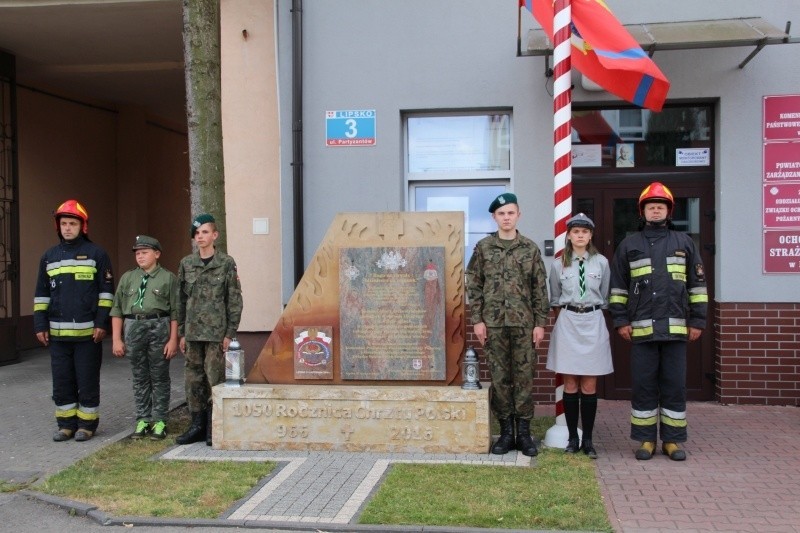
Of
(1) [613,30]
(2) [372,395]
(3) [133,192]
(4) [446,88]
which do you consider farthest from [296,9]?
(3) [133,192]

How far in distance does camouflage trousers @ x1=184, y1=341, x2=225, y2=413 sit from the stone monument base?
0.23 metres

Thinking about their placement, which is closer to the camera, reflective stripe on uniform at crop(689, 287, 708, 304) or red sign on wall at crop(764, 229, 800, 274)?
reflective stripe on uniform at crop(689, 287, 708, 304)

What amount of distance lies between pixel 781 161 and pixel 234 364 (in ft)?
18.6

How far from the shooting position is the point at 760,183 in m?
8.44

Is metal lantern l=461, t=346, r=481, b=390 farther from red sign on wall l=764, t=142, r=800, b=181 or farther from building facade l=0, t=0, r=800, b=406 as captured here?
red sign on wall l=764, t=142, r=800, b=181

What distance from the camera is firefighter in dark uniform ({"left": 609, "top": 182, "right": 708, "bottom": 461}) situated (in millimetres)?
6469

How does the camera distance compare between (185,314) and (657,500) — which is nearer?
(657,500)

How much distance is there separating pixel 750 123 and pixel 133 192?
1236 cm

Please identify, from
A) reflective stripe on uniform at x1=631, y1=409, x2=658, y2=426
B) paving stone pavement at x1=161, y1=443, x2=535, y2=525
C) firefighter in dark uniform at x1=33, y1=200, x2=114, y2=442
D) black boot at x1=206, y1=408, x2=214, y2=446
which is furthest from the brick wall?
firefighter in dark uniform at x1=33, y1=200, x2=114, y2=442

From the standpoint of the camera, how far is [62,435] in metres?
7.39

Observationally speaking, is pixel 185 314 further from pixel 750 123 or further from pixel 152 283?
pixel 750 123

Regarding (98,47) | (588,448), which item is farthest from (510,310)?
(98,47)

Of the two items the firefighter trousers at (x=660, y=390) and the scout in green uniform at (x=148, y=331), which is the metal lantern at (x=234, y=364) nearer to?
the scout in green uniform at (x=148, y=331)

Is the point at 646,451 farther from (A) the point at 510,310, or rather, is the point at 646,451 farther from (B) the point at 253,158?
(B) the point at 253,158
